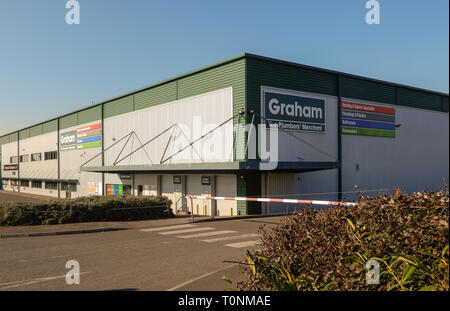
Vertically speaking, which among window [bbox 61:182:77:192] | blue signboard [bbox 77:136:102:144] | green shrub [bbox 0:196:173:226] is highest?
blue signboard [bbox 77:136:102:144]

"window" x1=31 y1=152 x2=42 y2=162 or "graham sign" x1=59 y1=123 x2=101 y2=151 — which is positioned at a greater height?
"graham sign" x1=59 y1=123 x2=101 y2=151

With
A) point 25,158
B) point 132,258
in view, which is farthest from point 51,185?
point 132,258

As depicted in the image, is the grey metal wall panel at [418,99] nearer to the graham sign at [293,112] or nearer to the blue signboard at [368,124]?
the blue signboard at [368,124]

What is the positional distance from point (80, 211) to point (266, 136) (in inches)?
450

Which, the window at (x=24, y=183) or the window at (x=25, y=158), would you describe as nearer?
the window at (x=25, y=158)

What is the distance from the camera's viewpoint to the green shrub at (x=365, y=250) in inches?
184

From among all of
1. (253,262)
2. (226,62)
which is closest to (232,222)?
(226,62)

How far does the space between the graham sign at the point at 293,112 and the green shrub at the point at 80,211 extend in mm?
8527

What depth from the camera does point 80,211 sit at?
17828 mm

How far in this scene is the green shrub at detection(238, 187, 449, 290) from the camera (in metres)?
4.67

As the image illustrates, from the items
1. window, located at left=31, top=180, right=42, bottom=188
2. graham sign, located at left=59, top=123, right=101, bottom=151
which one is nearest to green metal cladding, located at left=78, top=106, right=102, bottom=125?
graham sign, located at left=59, top=123, right=101, bottom=151

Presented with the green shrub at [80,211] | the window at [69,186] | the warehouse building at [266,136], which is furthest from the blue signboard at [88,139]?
the green shrub at [80,211]

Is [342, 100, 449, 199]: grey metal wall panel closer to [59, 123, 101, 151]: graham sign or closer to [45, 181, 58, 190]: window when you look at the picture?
[59, 123, 101, 151]: graham sign

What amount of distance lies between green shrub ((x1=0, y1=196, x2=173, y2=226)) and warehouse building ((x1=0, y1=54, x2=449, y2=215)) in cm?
423
